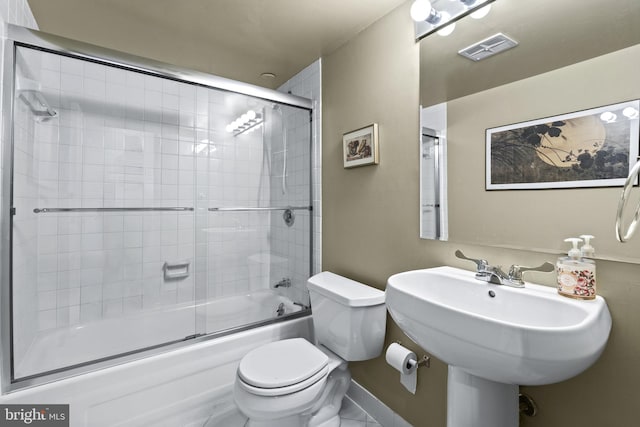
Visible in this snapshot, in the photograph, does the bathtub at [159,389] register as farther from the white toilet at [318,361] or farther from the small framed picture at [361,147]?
the small framed picture at [361,147]

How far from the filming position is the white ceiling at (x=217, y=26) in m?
1.54

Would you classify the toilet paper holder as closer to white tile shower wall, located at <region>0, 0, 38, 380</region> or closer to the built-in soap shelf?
the built-in soap shelf

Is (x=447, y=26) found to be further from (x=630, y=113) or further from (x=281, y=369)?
(x=281, y=369)

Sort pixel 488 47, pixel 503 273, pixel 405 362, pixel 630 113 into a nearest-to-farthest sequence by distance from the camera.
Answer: pixel 630 113 < pixel 503 273 < pixel 488 47 < pixel 405 362

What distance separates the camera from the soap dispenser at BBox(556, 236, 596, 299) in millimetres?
883

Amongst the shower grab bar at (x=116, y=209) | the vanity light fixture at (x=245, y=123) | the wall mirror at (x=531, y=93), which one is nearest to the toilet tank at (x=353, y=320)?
the wall mirror at (x=531, y=93)

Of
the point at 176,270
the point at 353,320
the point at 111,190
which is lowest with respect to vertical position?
the point at 353,320

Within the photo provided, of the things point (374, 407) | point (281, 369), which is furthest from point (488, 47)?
point (374, 407)

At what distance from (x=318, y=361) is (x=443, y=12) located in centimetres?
175

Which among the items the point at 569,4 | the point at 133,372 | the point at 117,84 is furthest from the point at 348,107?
the point at 133,372

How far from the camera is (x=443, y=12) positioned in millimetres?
1347

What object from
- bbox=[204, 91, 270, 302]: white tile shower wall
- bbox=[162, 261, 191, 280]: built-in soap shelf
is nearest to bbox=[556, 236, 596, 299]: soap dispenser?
bbox=[204, 91, 270, 302]: white tile shower wall

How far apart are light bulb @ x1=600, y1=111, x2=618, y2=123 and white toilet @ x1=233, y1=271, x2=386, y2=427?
1120 millimetres

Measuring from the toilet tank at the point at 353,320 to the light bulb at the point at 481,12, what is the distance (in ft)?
4.44
